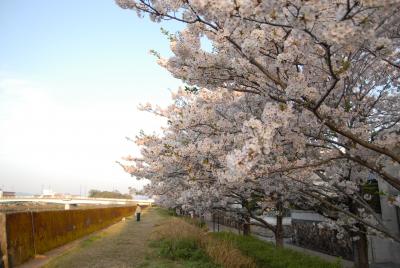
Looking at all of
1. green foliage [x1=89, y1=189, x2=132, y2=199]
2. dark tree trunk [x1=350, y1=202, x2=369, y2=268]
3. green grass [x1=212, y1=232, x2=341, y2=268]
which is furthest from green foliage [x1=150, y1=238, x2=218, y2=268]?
green foliage [x1=89, y1=189, x2=132, y2=199]

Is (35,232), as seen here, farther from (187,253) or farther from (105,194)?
(105,194)

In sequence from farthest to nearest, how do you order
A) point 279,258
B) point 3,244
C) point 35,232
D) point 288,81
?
point 35,232
point 3,244
point 279,258
point 288,81

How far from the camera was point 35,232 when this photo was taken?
14.3 meters

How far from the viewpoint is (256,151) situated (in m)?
3.39

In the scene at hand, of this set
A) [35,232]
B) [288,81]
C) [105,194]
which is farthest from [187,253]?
[105,194]

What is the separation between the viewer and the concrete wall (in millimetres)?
11492

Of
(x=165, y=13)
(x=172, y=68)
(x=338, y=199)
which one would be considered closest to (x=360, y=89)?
(x=338, y=199)

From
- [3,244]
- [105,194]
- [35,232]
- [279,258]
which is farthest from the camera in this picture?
[105,194]

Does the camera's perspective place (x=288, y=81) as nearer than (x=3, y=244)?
Yes

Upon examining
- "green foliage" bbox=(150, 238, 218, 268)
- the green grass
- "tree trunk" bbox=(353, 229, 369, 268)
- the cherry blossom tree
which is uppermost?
the cherry blossom tree

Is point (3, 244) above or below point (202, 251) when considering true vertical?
above

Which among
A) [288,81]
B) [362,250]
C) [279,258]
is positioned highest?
[288,81]

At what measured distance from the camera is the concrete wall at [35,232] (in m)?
11.5

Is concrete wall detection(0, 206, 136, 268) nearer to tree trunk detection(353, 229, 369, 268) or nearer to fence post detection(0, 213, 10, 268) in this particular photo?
fence post detection(0, 213, 10, 268)
